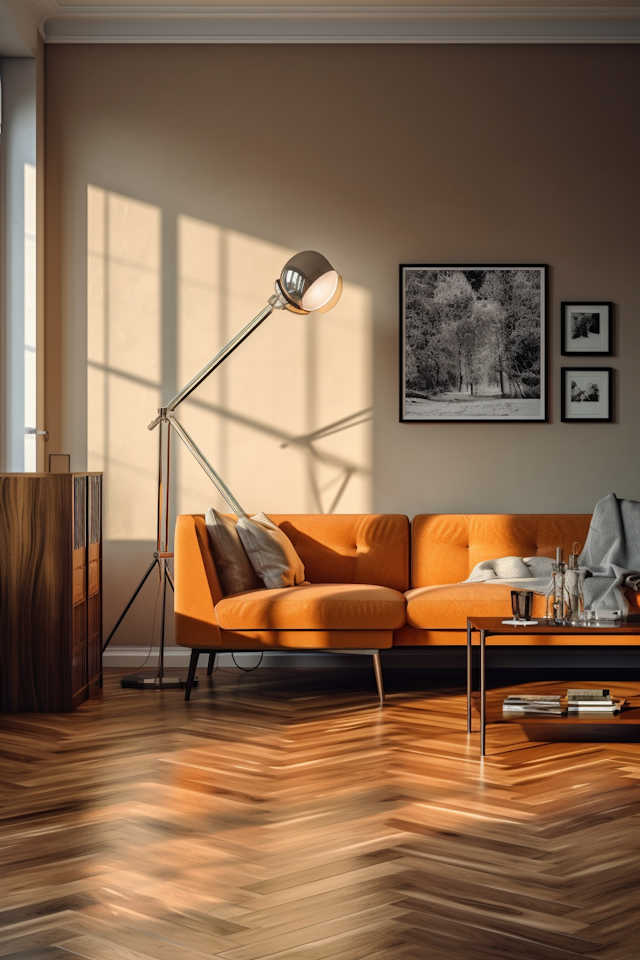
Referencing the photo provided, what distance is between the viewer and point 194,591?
3834 millimetres

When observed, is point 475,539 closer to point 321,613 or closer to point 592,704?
point 321,613

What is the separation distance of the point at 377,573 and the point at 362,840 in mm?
2157

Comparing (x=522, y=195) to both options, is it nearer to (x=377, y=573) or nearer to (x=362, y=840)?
(x=377, y=573)

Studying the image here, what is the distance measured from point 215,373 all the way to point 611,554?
213cm

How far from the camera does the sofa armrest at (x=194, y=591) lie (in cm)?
381

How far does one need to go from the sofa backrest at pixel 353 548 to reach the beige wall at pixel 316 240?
1.01 feet

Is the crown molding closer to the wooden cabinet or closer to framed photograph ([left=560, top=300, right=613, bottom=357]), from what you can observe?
framed photograph ([left=560, top=300, right=613, bottom=357])

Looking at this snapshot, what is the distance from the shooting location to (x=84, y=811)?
243 centimetres

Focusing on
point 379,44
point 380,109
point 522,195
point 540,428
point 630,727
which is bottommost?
point 630,727

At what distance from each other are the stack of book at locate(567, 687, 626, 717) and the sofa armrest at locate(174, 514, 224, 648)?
4.72ft

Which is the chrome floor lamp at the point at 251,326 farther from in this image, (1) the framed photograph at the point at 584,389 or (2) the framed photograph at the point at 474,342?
(1) the framed photograph at the point at 584,389

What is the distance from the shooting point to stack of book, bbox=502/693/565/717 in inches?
123

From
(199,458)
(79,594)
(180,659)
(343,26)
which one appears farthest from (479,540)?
(343,26)

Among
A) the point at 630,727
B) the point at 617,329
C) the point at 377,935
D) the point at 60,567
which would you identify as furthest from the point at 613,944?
the point at 617,329
